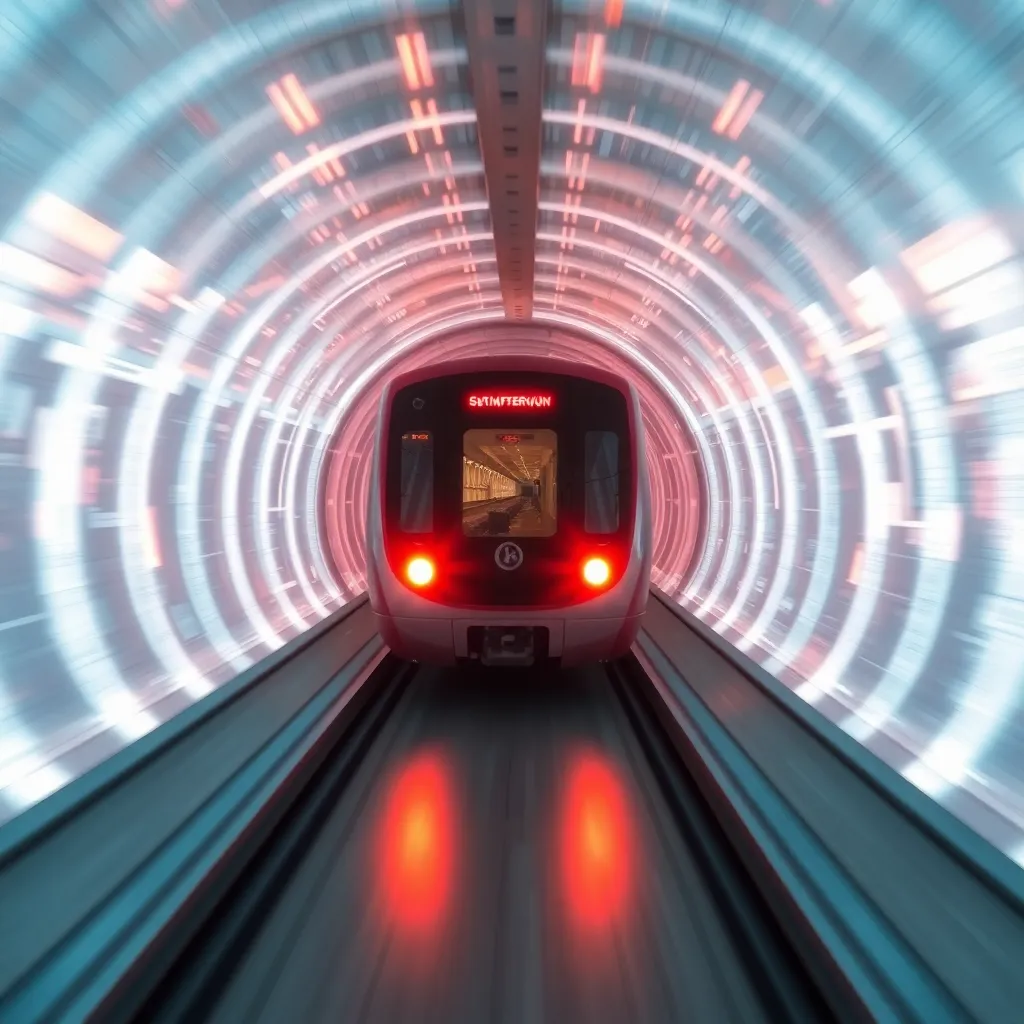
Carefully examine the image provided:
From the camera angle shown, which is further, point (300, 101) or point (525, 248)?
point (525, 248)

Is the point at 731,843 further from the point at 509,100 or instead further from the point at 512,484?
the point at 509,100

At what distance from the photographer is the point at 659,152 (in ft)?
22.5

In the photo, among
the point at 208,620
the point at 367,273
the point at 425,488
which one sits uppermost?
the point at 367,273

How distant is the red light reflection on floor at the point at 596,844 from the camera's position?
380cm

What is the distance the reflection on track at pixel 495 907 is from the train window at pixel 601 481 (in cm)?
183

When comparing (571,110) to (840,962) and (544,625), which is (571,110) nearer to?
(544,625)

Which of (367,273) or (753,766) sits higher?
(367,273)

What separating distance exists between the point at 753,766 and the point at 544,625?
224 cm

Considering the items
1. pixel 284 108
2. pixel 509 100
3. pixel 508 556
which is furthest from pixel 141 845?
pixel 509 100

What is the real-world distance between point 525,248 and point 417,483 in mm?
3802

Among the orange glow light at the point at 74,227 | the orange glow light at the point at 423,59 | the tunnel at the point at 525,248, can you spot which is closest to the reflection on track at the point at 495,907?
the tunnel at the point at 525,248

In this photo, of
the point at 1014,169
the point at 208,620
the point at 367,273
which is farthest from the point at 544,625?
the point at 367,273

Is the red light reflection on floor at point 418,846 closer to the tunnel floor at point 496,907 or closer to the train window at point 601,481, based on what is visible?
the tunnel floor at point 496,907

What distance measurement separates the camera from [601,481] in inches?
275
